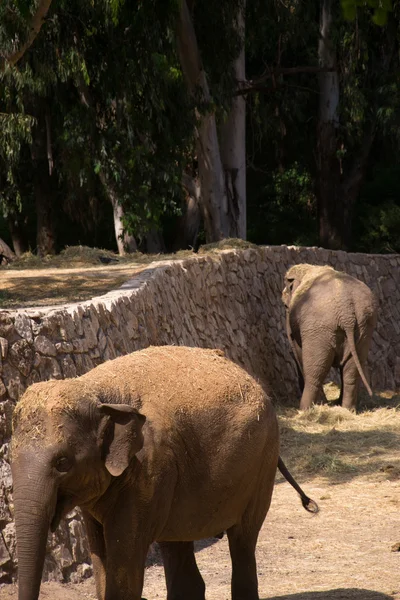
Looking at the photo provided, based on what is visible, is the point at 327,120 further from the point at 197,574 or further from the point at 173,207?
the point at 197,574

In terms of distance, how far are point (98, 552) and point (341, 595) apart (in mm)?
1894

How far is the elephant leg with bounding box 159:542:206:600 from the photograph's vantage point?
5.57 meters

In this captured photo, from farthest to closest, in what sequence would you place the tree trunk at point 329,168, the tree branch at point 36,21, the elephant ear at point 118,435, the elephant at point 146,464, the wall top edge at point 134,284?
the tree trunk at point 329,168
the tree branch at point 36,21
the wall top edge at point 134,284
the elephant ear at point 118,435
the elephant at point 146,464

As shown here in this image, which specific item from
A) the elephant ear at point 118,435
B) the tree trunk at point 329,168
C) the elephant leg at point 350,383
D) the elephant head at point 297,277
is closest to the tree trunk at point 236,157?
the tree trunk at point 329,168

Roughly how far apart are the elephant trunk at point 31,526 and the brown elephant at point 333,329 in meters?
Answer: 9.43

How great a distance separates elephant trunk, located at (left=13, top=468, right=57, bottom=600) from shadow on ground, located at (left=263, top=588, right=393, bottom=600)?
2554 millimetres

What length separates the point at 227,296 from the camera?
13.7 metres

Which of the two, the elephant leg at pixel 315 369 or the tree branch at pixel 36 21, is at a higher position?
the tree branch at pixel 36 21

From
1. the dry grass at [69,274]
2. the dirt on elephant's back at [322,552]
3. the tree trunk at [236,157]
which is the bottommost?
the dirt on elephant's back at [322,552]

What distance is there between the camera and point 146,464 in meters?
4.78

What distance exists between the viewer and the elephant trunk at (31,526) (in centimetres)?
401

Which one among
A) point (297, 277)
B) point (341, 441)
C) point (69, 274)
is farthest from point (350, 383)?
point (69, 274)

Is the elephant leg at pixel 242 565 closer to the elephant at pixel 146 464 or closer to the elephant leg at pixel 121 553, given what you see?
the elephant at pixel 146 464

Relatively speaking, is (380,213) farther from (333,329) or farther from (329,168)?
(333,329)
